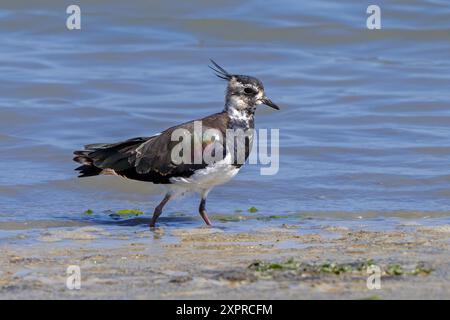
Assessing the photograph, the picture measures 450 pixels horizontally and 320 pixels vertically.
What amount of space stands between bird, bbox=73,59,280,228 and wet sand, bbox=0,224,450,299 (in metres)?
0.51

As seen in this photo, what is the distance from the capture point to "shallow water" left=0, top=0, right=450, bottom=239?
11.4m

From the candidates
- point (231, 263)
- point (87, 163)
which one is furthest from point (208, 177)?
point (231, 263)

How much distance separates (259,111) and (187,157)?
579cm

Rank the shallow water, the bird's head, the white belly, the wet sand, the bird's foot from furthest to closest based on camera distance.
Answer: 1. the shallow water
2. the bird's head
3. the bird's foot
4. the white belly
5. the wet sand

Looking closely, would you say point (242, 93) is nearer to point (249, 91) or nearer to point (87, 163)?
point (249, 91)

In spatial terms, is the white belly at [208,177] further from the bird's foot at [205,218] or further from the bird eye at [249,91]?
the bird eye at [249,91]

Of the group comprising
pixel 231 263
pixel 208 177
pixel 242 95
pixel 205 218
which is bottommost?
pixel 205 218

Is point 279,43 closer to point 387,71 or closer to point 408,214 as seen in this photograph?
point 387,71

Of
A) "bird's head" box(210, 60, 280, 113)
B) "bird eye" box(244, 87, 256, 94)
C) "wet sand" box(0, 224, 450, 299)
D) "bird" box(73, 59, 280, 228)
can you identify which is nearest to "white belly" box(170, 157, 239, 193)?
"bird" box(73, 59, 280, 228)

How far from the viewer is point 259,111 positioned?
15.3 meters

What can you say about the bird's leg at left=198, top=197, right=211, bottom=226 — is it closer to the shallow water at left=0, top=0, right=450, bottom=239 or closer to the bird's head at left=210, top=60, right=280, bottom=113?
the shallow water at left=0, top=0, right=450, bottom=239

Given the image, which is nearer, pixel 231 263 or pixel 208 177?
pixel 231 263

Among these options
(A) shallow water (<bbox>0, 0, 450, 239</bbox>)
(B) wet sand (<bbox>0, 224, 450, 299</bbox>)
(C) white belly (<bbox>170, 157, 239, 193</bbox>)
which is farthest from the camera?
(A) shallow water (<bbox>0, 0, 450, 239</bbox>)

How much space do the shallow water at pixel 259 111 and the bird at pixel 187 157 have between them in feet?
1.65
